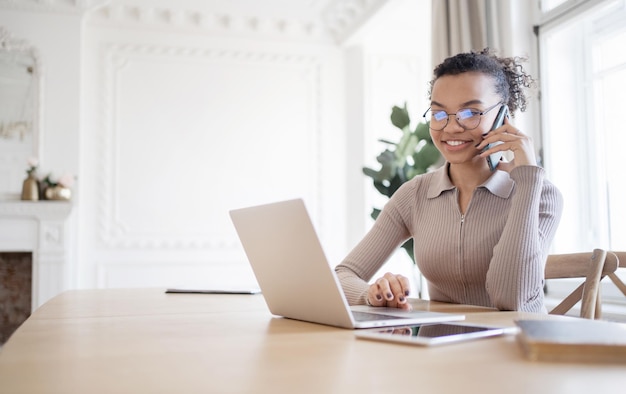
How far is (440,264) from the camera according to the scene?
172 centimetres

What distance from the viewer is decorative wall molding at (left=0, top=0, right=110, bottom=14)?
15.2 ft

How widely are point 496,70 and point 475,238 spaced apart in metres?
0.48

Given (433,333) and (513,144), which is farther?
(513,144)

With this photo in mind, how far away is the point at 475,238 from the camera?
1.67 meters

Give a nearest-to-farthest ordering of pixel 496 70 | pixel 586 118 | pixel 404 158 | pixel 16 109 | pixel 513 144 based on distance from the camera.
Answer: pixel 513 144, pixel 496 70, pixel 586 118, pixel 404 158, pixel 16 109

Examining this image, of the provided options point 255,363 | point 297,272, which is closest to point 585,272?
point 297,272

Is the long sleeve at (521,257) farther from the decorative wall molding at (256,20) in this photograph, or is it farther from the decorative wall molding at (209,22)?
the decorative wall molding at (209,22)

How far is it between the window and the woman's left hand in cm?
153

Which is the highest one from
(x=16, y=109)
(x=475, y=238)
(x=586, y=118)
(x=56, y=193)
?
(x=16, y=109)

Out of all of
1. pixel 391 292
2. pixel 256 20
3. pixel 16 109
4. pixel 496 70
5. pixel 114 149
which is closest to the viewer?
pixel 391 292

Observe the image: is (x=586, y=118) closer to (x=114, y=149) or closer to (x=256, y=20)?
(x=256, y=20)

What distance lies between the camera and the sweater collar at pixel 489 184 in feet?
5.64

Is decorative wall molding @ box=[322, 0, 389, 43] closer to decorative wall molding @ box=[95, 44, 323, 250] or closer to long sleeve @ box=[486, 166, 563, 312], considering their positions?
decorative wall molding @ box=[95, 44, 323, 250]

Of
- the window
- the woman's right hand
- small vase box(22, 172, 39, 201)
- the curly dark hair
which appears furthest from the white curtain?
small vase box(22, 172, 39, 201)
